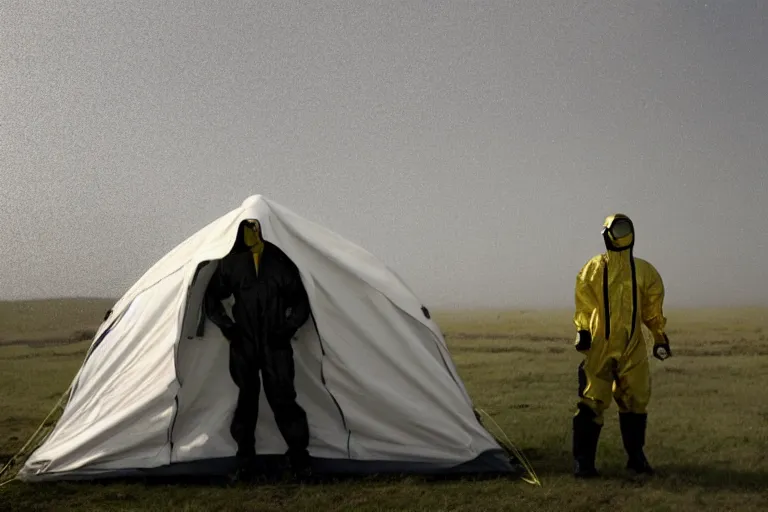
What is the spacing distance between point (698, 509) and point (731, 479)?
→ 3.68 feet

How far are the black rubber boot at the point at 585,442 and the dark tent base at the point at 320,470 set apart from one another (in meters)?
0.54

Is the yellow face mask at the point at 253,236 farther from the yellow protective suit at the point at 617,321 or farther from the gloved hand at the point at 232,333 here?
the yellow protective suit at the point at 617,321

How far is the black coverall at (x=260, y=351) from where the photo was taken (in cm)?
595

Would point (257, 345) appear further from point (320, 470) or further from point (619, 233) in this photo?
point (619, 233)

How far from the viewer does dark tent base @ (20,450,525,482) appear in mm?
5840

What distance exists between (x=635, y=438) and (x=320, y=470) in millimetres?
2937

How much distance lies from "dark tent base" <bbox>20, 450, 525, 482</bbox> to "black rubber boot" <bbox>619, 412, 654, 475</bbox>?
1.06 metres

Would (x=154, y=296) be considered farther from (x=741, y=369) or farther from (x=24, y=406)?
(x=741, y=369)

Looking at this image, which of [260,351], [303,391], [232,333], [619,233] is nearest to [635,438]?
[619,233]

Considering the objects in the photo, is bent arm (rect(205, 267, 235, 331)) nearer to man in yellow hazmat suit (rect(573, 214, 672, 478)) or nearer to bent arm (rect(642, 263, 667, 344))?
man in yellow hazmat suit (rect(573, 214, 672, 478))

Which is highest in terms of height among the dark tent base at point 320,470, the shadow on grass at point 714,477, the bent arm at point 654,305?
the bent arm at point 654,305

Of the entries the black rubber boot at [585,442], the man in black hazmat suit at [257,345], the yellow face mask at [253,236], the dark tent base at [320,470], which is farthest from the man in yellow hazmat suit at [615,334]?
the yellow face mask at [253,236]

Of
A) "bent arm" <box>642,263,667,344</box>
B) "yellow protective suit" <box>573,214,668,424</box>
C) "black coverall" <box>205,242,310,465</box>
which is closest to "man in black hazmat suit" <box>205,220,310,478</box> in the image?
"black coverall" <box>205,242,310,465</box>

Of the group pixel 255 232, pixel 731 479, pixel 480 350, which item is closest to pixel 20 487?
pixel 255 232
